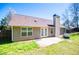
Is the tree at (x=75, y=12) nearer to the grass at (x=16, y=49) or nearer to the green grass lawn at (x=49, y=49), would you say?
the green grass lawn at (x=49, y=49)

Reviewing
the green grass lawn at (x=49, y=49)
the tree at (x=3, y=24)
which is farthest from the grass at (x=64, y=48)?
the tree at (x=3, y=24)

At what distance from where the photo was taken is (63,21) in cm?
838

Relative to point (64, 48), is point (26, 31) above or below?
above

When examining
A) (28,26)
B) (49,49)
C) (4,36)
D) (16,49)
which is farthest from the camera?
(28,26)

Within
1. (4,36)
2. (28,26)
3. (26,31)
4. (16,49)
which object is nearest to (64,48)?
(16,49)

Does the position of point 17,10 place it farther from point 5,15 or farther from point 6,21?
point 6,21

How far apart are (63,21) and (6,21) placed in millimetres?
3125

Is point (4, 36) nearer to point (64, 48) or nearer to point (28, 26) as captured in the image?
point (28, 26)

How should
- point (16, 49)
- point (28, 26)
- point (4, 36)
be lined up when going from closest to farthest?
point (16, 49)
point (4, 36)
point (28, 26)

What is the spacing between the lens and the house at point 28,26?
9.56 m

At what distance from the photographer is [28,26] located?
34.3ft

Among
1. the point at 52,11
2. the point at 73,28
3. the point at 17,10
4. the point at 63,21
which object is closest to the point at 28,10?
the point at 17,10

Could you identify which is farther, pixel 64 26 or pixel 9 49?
pixel 64 26

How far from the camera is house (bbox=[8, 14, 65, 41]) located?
9.56 metres
